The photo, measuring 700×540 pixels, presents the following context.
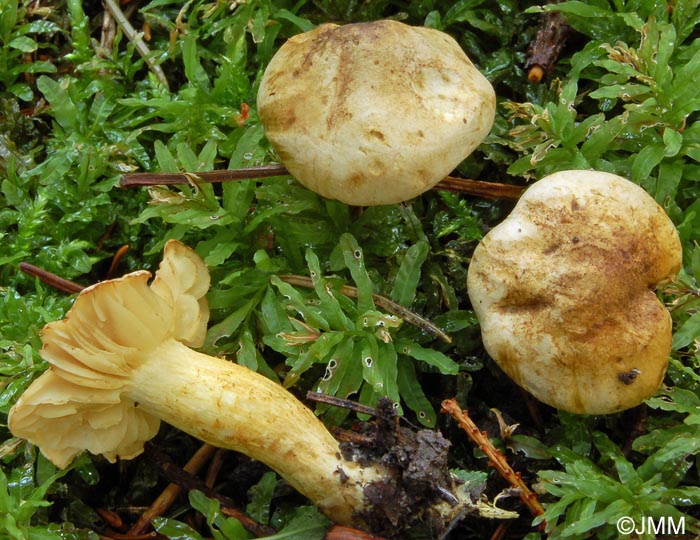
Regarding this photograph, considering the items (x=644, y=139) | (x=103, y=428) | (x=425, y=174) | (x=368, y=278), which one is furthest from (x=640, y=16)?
(x=103, y=428)

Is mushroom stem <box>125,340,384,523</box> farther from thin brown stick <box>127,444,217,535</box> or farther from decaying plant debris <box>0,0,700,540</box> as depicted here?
thin brown stick <box>127,444,217,535</box>

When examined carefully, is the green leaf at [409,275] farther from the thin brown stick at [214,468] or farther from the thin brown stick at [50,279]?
the thin brown stick at [50,279]

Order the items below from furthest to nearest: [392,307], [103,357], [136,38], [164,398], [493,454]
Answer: [136,38] → [392,307] → [493,454] → [164,398] → [103,357]

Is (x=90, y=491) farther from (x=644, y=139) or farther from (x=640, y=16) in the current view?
(x=640, y=16)

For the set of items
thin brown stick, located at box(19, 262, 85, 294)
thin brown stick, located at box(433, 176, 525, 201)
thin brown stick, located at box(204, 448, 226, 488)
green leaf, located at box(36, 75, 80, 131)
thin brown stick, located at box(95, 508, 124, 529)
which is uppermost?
green leaf, located at box(36, 75, 80, 131)

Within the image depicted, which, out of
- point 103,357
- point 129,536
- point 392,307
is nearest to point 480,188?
point 392,307

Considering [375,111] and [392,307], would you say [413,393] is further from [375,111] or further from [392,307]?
[375,111]

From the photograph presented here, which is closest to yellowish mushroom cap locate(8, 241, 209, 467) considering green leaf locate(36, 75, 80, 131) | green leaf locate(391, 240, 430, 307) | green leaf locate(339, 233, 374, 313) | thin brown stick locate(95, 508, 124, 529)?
thin brown stick locate(95, 508, 124, 529)
